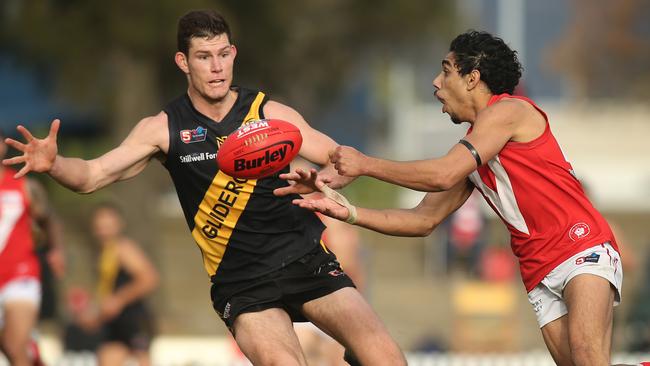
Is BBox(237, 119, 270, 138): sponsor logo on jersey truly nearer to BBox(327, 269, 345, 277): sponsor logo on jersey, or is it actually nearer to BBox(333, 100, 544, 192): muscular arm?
BBox(333, 100, 544, 192): muscular arm

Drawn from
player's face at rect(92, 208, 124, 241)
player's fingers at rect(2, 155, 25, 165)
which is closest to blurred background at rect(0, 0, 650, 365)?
player's face at rect(92, 208, 124, 241)

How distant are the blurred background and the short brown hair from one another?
4878 mm

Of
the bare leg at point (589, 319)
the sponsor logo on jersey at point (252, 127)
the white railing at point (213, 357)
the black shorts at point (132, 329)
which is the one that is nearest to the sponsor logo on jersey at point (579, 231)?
the bare leg at point (589, 319)

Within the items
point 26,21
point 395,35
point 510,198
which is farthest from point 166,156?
point 395,35

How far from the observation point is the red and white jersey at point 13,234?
970cm

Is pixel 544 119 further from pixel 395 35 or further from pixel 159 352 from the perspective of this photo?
pixel 395 35

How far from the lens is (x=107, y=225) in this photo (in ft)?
37.9

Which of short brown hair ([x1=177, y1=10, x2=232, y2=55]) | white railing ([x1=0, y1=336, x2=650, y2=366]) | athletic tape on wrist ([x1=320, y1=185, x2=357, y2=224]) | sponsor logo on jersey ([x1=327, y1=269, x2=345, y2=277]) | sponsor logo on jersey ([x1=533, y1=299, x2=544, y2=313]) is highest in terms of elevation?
short brown hair ([x1=177, y1=10, x2=232, y2=55])

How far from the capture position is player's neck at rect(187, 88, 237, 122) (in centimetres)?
695

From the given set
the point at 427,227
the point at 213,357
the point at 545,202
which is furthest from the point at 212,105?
the point at 213,357

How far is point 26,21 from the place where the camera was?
21141 mm

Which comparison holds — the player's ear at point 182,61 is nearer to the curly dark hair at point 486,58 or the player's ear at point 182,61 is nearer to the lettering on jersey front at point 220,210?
the lettering on jersey front at point 220,210

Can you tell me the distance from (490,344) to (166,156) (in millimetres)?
8849

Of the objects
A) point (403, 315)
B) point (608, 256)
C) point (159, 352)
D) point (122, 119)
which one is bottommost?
point (403, 315)
